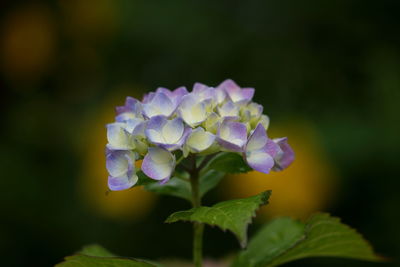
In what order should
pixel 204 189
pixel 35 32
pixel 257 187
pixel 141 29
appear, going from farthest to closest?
pixel 35 32
pixel 141 29
pixel 257 187
pixel 204 189

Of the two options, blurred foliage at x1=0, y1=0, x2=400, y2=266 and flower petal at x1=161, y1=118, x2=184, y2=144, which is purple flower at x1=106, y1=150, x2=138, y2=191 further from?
blurred foliage at x1=0, y1=0, x2=400, y2=266

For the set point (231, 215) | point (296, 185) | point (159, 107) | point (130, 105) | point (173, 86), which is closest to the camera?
point (231, 215)

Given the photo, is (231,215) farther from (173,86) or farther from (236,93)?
(173,86)

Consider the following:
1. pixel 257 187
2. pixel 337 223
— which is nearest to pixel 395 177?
pixel 257 187

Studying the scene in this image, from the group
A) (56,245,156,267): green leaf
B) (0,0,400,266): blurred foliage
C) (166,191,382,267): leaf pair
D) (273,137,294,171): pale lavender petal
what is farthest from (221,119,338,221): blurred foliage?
(56,245,156,267): green leaf

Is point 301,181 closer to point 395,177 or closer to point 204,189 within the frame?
point 395,177

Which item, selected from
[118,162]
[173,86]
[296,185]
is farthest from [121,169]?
[173,86]

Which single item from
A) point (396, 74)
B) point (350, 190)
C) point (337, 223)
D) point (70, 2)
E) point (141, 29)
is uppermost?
point (70, 2)
